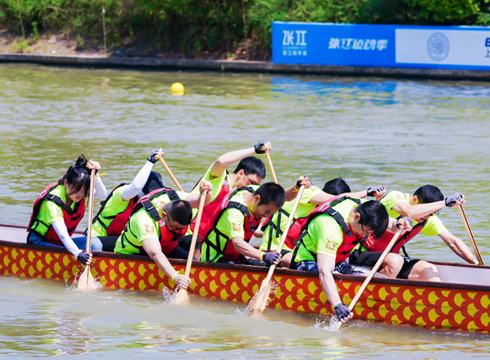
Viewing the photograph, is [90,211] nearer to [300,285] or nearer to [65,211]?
[65,211]

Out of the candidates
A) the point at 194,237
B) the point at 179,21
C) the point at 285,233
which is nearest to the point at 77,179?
the point at 194,237

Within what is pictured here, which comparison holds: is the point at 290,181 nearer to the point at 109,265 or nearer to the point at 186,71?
the point at 109,265

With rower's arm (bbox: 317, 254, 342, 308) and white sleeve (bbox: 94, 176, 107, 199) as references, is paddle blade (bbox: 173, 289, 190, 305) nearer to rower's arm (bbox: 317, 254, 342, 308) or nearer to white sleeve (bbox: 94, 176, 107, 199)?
rower's arm (bbox: 317, 254, 342, 308)

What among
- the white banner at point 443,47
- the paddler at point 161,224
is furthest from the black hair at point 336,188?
the white banner at point 443,47

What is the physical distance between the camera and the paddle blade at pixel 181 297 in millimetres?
6814

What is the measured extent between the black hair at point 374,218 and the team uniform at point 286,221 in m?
1.37

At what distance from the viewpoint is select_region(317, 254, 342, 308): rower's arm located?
20.1 ft

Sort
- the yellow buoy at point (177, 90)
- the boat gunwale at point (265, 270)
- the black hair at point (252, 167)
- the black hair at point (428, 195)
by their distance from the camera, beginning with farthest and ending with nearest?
the yellow buoy at point (177, 90) → the black hair at point (252, 167) → the black hair at point (428, 195) → the boat gunwale at point (265, 270)

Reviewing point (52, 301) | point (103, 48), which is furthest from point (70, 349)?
point (103, 48)

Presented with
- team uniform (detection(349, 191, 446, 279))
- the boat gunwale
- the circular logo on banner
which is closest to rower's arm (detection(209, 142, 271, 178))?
the boat gunwale

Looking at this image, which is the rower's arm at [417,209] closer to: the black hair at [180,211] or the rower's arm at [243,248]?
the rower's arm at [243,248]

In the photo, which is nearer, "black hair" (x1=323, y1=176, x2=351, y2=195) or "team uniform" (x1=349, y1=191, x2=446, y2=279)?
"team uniform" (x1=349, y1=191, x2=446, y2=279)

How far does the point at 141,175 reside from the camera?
728cm

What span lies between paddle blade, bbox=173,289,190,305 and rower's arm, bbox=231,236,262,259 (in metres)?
0.66
